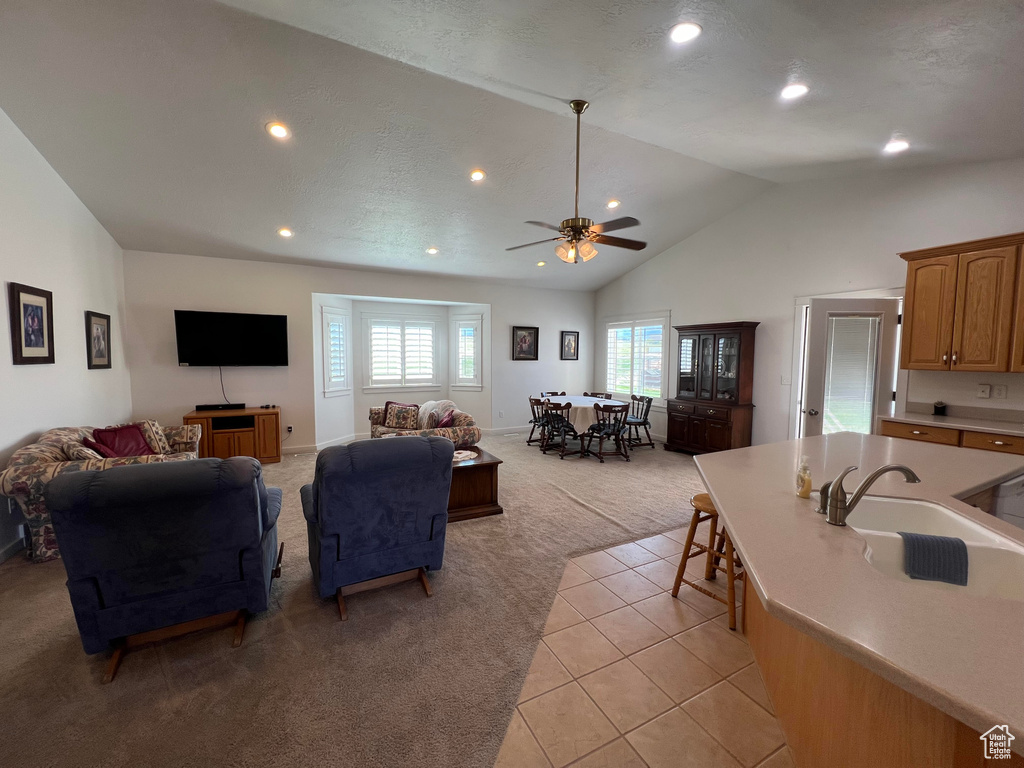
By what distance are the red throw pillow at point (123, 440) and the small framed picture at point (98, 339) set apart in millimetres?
886

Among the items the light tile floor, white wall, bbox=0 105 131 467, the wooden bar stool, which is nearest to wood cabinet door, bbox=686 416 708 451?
the wooden bar stool

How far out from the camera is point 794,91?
282 cm

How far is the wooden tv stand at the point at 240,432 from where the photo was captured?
17.3 ft

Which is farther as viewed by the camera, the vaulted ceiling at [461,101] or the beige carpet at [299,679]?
the vaulted ceiling at [461,101]

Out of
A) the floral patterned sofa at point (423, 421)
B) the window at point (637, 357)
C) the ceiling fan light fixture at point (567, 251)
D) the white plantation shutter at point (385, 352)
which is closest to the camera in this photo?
the ceiling fan light fixture at point (567, 251)

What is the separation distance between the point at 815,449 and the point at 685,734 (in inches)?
72.3

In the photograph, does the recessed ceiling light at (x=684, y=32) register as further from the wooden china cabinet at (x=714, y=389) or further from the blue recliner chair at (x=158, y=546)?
the wooden china cabinet at (x=714, y=389)

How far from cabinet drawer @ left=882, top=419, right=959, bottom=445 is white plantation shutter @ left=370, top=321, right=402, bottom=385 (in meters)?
6.76

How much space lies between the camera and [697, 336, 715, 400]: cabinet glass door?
594 centimetres

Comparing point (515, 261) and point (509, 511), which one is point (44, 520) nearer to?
point (509, 511)

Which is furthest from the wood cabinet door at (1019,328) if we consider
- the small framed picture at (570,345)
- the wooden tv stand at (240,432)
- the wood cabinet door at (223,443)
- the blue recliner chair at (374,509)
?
the wood cabinet door at (223,443)

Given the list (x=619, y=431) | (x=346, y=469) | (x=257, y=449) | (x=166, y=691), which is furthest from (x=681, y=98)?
(x=257, y=449)

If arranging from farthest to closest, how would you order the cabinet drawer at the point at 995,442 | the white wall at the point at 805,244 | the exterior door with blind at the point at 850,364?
1. the exterior door with blind at the point at 850,364
2. the white wall at the point at 805,244
3. the cabinet drawer at the point at 995,442

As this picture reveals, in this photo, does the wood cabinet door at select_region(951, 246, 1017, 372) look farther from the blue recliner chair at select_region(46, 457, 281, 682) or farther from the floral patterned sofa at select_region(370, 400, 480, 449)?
the blue recliner chair at select_region(46, 457, 281, 682)
